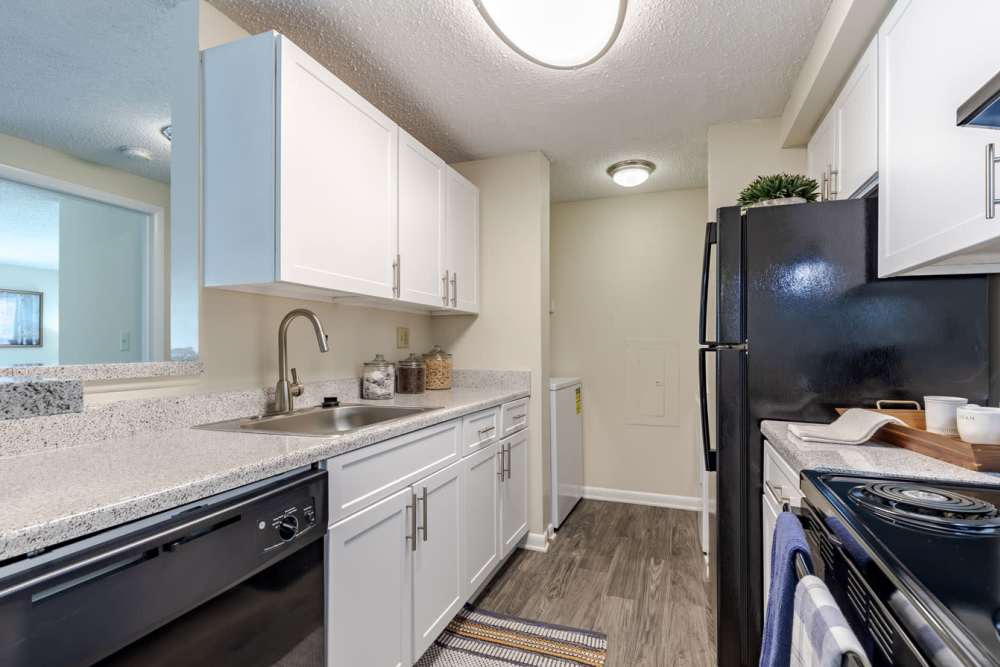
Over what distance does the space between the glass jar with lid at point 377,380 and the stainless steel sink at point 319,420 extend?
0.72 feet

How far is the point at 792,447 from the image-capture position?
121 cm

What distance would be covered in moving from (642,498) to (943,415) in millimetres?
2522

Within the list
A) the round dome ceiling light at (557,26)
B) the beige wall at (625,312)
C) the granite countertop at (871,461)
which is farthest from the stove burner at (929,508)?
the beige wall at (625,312)

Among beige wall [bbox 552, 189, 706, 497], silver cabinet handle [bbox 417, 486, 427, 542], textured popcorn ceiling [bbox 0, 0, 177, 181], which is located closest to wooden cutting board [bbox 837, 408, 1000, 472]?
silver cabinet handle [bbox 417, 486, 427, 542]

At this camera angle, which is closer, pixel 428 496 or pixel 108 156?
pixel 108 156

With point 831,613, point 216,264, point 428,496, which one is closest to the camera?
point 831,613

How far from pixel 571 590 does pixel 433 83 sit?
235cm

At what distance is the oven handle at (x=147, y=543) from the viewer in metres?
0.66

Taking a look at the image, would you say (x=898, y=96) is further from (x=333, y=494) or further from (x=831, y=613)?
(x=333, y=494)

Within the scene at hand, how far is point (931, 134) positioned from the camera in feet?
3.78

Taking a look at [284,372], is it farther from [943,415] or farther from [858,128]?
[858,128]

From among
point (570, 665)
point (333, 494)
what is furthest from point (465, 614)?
point (333, 494)

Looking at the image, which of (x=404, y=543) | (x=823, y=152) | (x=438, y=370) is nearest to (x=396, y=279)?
(x=438, y=370)

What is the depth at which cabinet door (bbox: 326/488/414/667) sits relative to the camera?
1260 mm
